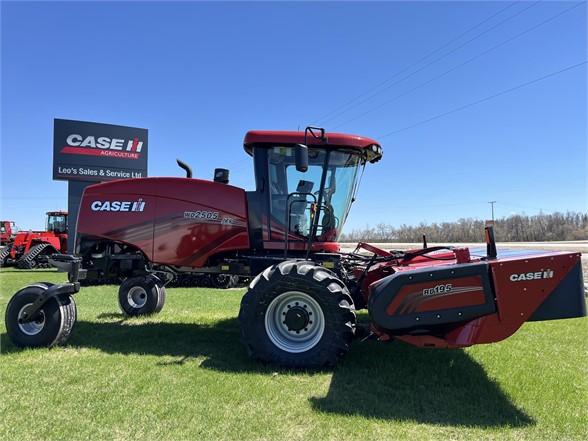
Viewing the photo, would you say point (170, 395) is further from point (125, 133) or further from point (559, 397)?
point (125, 133)

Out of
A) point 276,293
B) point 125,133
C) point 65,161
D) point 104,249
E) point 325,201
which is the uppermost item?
point 125,133

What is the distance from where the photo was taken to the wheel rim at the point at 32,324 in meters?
5.08

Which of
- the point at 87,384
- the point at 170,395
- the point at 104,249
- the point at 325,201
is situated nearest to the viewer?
the point at 170,395

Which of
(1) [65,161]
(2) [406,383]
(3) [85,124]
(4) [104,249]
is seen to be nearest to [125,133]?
(3) [85,124]

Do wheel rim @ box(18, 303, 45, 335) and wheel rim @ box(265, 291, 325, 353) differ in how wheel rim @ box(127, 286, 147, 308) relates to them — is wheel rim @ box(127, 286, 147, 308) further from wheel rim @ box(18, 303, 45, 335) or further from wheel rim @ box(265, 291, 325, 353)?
wheel rim @ box(265, 291, 325, 353)

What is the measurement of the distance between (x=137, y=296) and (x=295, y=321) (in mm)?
4158

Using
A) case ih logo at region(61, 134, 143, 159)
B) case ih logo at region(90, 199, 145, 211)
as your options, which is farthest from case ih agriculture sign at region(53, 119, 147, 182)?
case ih logo at region(90, 199, 145, 211)

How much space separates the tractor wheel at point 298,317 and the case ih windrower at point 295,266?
12 millimetres

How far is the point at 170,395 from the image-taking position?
3.58m

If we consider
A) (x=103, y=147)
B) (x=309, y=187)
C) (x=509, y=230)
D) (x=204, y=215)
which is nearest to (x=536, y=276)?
(x=309, y=187)

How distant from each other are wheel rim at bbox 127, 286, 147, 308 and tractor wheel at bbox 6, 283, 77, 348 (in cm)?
214

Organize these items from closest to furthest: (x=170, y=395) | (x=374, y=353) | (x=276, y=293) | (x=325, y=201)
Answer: (x=170, y=395)
(x=276, y=293)
(x=374, y=353)
(x=325, y=201)

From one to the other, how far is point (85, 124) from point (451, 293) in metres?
20.8

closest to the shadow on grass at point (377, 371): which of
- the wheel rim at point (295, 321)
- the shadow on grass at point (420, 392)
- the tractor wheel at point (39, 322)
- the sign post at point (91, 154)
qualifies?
the shadow on grass at point (420, 392)
